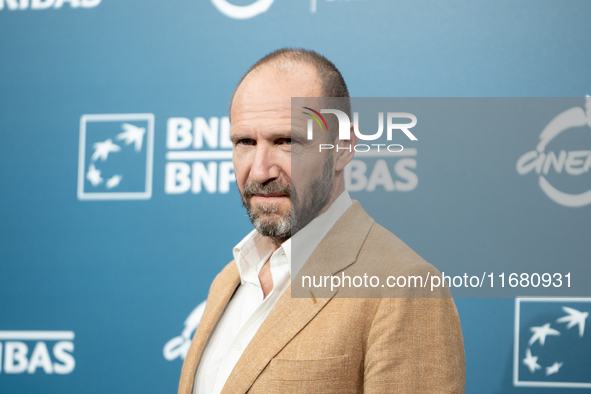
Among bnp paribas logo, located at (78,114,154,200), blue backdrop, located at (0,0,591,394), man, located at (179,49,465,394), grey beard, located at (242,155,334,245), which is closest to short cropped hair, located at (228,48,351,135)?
man, located at (179,49,465,394)

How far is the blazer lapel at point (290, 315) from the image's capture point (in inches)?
40.3

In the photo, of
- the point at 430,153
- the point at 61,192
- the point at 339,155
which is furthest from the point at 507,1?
the point at 61,192

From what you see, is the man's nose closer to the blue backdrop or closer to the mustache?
the mustache

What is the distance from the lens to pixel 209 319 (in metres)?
1.26

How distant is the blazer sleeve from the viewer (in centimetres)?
95

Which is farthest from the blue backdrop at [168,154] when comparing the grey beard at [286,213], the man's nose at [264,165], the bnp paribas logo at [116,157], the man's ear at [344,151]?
the man's nose at [264,165]

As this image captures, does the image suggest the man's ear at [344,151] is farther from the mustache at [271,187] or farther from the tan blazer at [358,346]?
the tan blazer at [358,346]

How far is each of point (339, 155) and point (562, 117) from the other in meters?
0.98

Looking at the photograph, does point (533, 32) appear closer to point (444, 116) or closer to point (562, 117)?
point (562, 117)

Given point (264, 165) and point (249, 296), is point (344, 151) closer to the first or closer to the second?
point (264, 165)

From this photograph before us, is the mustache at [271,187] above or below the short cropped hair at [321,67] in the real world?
below

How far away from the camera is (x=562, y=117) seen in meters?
1.83

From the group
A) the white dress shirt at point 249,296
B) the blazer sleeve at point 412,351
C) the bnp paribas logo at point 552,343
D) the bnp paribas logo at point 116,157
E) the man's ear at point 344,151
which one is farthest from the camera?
the bnp paribas logo at point 116,157

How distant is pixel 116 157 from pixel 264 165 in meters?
1.20
